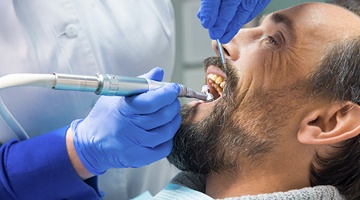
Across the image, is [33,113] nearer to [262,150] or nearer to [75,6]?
[75,6]

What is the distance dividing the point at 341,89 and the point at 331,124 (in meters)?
0.10

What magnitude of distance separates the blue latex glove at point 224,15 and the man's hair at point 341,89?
230 mm

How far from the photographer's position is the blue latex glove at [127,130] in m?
1.30

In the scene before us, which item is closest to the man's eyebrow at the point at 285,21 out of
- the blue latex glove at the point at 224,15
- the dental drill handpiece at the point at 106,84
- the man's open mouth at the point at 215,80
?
the blue latex glove at the point at 224,15

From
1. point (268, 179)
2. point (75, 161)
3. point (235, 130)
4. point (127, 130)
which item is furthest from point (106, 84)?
point (268, 179)

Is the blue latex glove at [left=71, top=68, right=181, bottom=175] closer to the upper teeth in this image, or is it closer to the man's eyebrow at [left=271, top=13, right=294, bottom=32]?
the upper teeth

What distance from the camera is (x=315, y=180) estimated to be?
1.47 m

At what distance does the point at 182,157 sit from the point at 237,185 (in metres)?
0.17

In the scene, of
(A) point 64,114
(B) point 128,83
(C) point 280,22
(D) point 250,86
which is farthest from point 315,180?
(A) point 64,114

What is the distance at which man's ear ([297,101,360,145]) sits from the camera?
1.35m

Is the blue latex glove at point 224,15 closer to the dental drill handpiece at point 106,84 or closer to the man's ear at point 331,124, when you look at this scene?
the dental drill handpiece at point 106,84

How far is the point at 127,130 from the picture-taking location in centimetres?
131

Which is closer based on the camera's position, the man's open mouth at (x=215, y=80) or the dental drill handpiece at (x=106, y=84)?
the dental drill handpiece at (x=106, y=84)

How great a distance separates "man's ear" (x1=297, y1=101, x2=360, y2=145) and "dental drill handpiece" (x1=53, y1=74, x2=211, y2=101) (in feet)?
1.12
